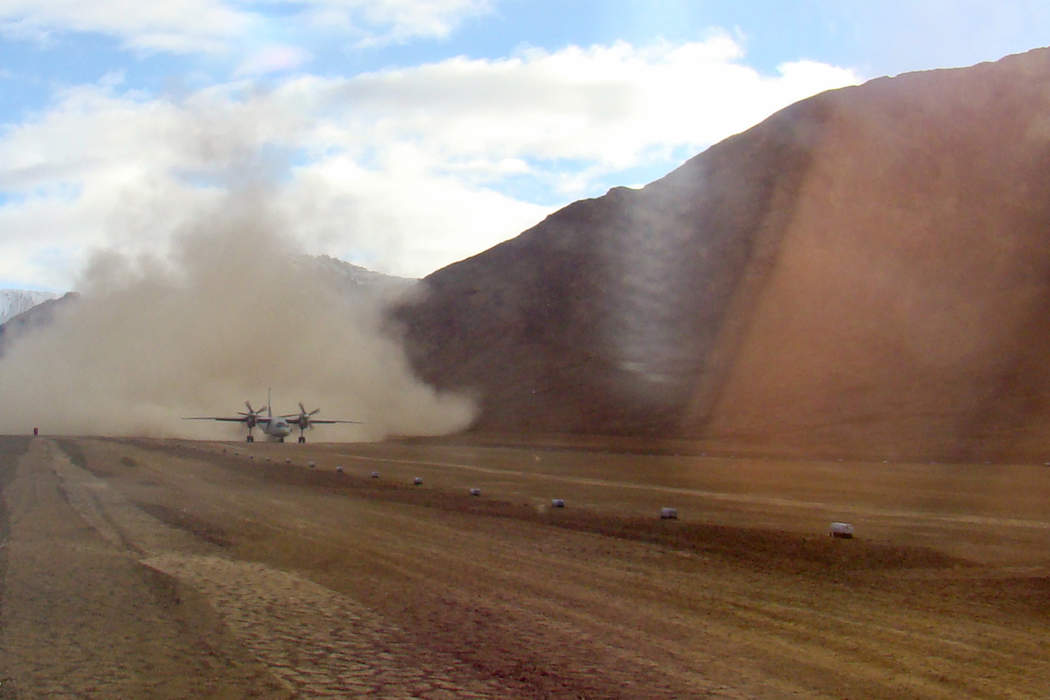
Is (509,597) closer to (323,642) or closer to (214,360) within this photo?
(323,642)

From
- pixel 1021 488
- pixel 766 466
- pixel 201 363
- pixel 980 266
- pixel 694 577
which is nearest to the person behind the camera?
pixel 694 577

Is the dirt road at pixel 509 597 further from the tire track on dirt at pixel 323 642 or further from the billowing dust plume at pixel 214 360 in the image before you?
the billowing dust plume at pixel 214 360

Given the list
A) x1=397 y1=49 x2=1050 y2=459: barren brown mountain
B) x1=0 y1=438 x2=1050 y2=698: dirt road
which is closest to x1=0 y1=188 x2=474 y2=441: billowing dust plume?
x1=397 y1=49 x2=1050 y2=459: barren brown mountain

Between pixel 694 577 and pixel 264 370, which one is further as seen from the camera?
pixel 264 370

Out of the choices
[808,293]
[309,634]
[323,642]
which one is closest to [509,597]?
[309,634]

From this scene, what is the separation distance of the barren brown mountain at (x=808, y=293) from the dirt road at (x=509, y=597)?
4051cm

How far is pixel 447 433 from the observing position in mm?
99438

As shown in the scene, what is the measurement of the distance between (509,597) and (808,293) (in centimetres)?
8591

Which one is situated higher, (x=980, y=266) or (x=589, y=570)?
(x=980, y=266)

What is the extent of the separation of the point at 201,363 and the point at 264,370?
650 cm

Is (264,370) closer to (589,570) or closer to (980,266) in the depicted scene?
(980,266)

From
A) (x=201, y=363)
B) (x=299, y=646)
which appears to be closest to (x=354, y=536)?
(x=299, y=646)

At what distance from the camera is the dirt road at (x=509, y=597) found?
26.9 feet

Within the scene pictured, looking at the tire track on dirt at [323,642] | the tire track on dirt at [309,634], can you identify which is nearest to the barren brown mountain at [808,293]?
the tire track on dirt at [309,634]
